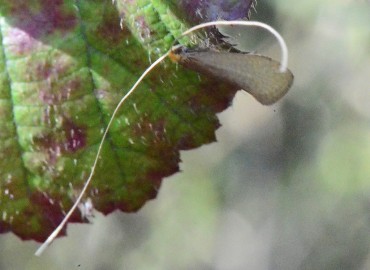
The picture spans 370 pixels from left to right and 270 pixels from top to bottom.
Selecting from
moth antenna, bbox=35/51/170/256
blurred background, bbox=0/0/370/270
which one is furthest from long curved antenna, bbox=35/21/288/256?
blurred background, bbox=0/0/370/270

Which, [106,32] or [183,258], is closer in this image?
[106,32]

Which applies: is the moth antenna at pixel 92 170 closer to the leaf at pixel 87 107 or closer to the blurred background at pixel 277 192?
the leaf at pixel 87 107

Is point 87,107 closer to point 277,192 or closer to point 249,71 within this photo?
point 249,71

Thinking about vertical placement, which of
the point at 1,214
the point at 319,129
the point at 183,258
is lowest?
the point at 183,258

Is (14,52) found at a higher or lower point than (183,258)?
higher

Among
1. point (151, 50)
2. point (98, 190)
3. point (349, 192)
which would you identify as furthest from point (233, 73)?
point (349, 192)

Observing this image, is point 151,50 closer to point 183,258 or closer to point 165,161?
point 165,161
